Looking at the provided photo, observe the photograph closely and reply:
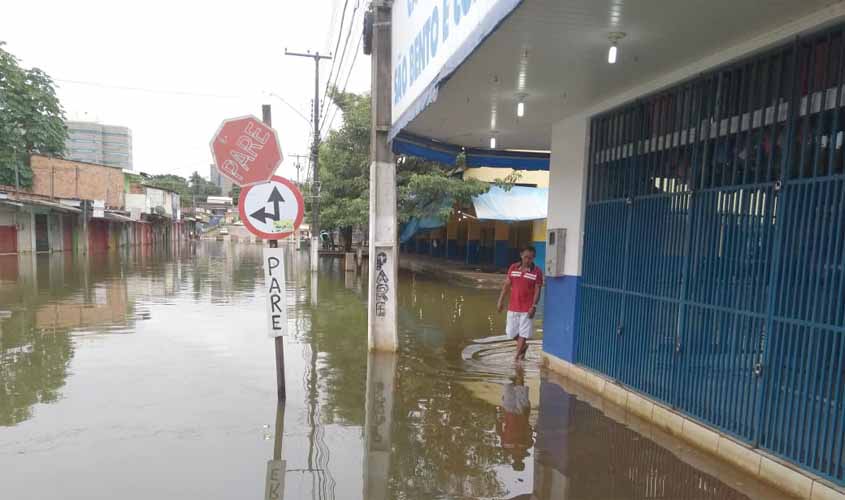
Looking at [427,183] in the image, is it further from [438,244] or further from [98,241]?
[98,241]

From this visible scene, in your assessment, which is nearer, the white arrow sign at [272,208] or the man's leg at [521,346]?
the white arrow sign at [272,208]

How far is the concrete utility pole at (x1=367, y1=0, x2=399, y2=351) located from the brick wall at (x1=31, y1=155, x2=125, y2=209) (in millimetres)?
27944

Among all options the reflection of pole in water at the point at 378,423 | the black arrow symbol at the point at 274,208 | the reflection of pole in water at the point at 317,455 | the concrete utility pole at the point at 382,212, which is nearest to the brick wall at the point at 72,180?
the concrete utility pole at the point at 382,212

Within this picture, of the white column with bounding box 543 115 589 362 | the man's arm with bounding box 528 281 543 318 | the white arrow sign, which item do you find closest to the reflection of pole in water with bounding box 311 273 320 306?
the man's arm with bounding box 528 281 543 318

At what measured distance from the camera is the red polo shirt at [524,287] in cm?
720

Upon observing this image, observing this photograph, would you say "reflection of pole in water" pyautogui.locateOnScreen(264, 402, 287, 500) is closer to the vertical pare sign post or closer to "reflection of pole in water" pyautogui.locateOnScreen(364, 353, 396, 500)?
"reflection of pole in water" pyautogui.locateOnScreen(364, 353, 396, 500)

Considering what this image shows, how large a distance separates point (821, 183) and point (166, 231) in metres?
59.2

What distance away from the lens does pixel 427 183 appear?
16500 millimetres

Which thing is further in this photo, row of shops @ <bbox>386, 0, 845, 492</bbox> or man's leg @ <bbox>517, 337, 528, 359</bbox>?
man's leg @ <bbox>517, 337, 528, 359</bbox>

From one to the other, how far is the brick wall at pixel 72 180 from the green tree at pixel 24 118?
0.63 meters

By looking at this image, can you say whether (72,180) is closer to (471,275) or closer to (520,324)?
(471,275)

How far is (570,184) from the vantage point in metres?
7.04

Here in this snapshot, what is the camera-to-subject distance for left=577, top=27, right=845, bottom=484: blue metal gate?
356cm

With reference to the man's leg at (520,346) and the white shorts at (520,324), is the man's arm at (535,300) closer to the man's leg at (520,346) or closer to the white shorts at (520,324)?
the white shorts at (520,324)
